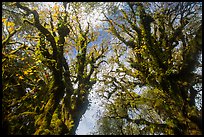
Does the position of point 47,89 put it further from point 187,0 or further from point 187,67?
point 187,0

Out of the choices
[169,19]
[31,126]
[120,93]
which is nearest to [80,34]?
[120,93]

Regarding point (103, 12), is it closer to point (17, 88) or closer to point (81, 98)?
point (81, 98)

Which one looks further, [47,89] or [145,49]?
[145,49]

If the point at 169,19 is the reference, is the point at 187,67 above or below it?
below

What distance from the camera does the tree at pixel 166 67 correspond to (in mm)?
11562

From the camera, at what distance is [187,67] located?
1240cm

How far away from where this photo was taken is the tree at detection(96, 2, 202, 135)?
1156 centimetres

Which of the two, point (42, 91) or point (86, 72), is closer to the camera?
point (42, 91)

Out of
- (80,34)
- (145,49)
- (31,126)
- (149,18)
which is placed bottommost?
(31,126)

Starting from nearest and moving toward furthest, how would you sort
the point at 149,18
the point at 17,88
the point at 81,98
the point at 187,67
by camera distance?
the point at 17,88, the point at 187,67, the point at 81,98, the point at 149,18

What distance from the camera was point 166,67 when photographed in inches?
512

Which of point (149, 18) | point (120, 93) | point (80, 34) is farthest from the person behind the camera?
point (80, 34)

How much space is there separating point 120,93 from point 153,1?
23.2 feet

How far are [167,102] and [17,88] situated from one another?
8.16 m
